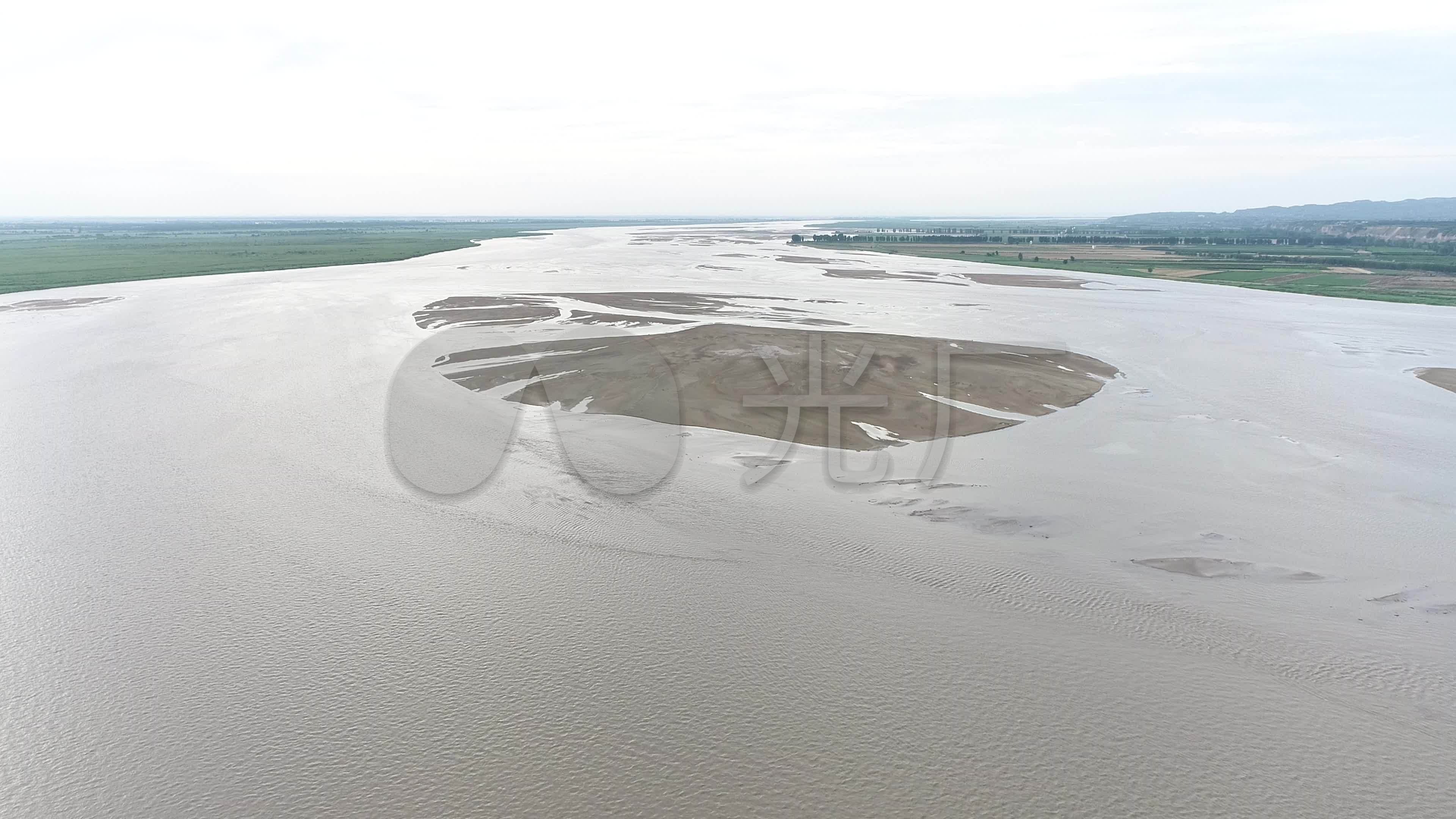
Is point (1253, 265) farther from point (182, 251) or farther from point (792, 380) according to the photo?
point (182, 251)

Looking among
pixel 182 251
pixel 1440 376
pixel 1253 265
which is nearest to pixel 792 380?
pixel 1440 376

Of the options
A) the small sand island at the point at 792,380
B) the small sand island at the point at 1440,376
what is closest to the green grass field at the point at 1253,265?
the small sand island at the point at 1440,376

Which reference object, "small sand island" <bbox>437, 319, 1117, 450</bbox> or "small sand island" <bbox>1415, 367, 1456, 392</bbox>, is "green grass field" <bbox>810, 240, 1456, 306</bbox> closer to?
"small sand island" <bbox>1415, 367, 1456, 392</bbox>

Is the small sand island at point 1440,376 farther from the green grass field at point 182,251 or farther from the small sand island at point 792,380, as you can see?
the green grass field at point 182,251

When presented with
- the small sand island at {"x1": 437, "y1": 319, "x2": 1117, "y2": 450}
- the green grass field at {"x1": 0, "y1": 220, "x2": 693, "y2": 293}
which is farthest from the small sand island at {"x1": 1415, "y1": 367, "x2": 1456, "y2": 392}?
the green grass field at {"x1": 0, "y1": 220, "x2": 693, "y2": 293}

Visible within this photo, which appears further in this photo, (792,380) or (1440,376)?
(1440,376)

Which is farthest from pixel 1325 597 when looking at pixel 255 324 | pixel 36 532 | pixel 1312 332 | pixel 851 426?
pixel 255 324
